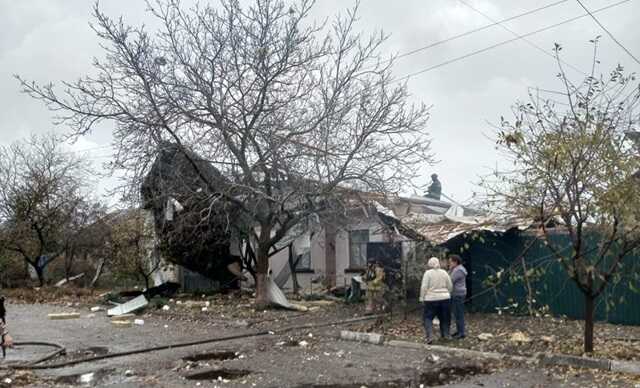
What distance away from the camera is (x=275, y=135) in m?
16.7

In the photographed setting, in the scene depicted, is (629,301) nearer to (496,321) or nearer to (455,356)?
(496,321)

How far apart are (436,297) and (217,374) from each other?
14.0 feet

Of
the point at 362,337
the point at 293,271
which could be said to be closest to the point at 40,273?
the point at 293,271

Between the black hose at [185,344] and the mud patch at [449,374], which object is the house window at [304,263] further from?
the mud patch at [449,374]

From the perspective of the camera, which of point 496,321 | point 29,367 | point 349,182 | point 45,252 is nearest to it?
point 29,367

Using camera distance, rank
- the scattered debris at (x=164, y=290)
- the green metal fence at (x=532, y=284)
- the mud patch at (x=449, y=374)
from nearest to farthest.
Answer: the mud patch at (x=449, y=374) < the green metal fence at (x=532, y=284) < the scattered debris at (x=164, y=290)

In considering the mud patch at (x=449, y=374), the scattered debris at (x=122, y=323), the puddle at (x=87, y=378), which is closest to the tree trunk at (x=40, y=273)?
the scattered debris at (x=122, y=323)

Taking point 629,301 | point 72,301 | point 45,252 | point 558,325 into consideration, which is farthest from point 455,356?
point 45,252

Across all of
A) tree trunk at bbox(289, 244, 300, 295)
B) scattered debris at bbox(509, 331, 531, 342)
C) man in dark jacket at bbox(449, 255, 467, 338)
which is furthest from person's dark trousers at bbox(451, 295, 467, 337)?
tree trunk at bbox(289, 244, 300, 295)

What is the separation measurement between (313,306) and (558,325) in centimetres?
701

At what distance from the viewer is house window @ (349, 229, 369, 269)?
22562 millimetres

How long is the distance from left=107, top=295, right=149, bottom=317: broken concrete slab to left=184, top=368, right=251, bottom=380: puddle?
898 cm

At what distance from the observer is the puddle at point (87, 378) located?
30.3ft

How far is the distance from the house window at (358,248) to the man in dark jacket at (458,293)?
10.1 meters
